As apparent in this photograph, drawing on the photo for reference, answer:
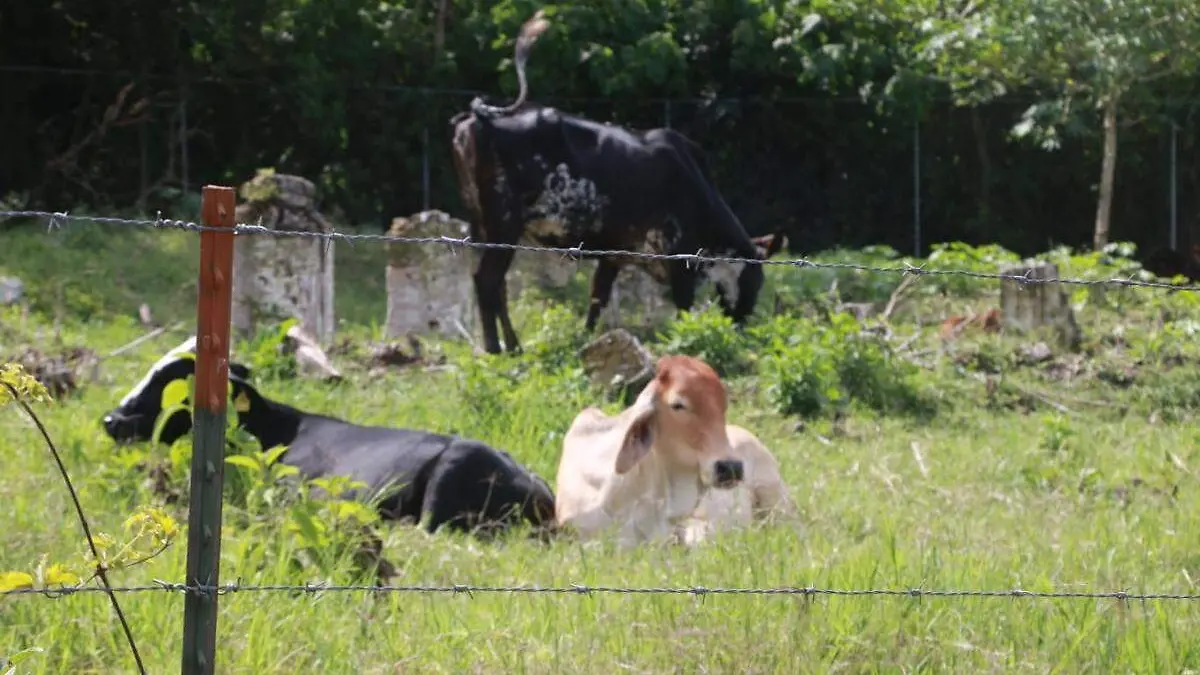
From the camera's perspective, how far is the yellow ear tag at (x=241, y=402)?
690 centimetres

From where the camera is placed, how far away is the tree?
1683 centimetres

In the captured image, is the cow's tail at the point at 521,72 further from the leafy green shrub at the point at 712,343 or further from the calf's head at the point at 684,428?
the calf's head at the point at 684,428

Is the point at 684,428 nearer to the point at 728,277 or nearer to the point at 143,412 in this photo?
→ the point at 143,412

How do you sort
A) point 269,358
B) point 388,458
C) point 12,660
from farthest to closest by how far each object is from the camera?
1. point 269,358
2. point 388,458
3. point 12,660

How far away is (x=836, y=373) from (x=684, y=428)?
345cm

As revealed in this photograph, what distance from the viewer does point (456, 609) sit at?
5.07 metres

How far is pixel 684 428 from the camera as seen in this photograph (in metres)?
6.52

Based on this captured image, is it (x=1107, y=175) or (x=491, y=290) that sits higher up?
(x=1107, y=175)

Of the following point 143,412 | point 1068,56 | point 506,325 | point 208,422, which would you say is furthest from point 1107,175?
point 208,422

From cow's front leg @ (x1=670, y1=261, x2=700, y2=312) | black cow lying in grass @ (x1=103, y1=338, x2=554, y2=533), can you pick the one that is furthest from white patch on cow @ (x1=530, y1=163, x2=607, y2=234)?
black cow lying in grass @ (x1=103, y1=338, x2=554, y2=533)

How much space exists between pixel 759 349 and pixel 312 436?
181 inches

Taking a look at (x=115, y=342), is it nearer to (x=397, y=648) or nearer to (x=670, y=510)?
(x=670, y=510)

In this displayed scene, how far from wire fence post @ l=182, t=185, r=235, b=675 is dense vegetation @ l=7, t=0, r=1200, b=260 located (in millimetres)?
13884

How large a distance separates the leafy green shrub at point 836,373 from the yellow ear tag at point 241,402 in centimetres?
351
